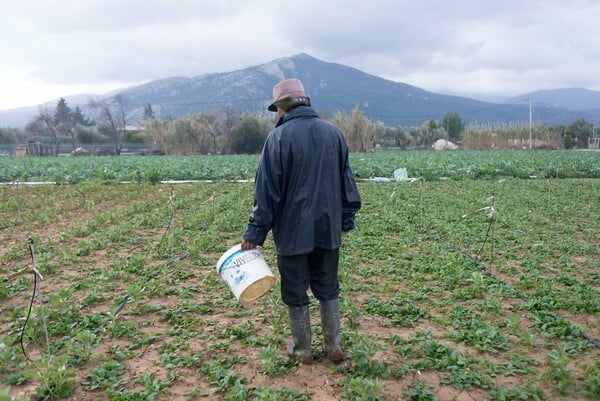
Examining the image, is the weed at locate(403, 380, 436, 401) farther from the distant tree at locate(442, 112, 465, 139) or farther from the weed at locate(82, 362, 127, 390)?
the distant tree at locate(442, 112, 465, 139)

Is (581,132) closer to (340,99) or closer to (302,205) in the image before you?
(302,205)

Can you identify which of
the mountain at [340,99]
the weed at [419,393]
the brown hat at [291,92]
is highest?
the mountain at [340,99]

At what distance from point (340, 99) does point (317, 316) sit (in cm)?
15664

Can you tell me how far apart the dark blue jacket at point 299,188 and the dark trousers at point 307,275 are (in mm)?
103

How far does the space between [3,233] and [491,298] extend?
7611mm

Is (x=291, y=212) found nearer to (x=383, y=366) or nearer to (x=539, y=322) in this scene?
(x=383, y=366)

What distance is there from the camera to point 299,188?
10.2 feet

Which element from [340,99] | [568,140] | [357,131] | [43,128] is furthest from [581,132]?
[340,99]

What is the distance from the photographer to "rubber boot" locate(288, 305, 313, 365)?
3.23m

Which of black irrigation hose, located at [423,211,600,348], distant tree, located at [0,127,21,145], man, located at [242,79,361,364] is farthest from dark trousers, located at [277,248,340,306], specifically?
distant tree, located at [0,127,21,145]

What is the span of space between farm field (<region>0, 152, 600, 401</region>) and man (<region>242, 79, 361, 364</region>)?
35 cm

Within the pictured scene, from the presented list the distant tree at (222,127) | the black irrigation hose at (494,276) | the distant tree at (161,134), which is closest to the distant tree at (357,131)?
the distant tree at (222,127)

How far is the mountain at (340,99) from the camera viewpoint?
146 meters

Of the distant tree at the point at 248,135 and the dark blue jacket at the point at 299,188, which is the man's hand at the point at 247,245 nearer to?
the dark blue jacket at the point at 299,188
